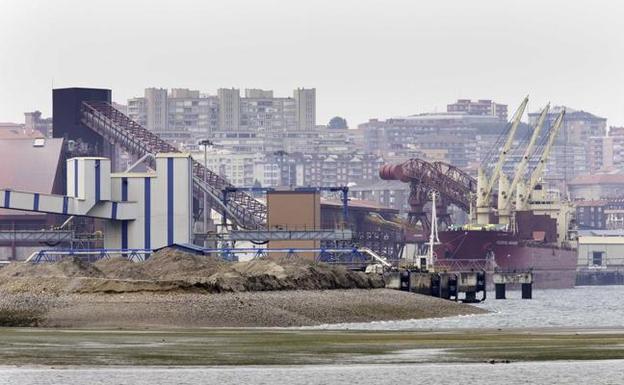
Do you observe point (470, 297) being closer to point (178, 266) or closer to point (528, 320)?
point (178, 266)

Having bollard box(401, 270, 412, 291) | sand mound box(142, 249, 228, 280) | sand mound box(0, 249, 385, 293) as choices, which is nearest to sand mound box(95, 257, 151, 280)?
sand mound box(0, 249, 385, 293)

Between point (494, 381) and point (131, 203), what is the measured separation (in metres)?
86.1

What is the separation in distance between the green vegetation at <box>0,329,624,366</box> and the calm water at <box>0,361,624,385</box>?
2.25 metres

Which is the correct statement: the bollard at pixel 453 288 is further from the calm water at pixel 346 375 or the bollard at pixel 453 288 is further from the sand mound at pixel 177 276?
the calm water at pixel 346 375

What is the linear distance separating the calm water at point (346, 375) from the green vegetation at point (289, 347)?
7.38ft

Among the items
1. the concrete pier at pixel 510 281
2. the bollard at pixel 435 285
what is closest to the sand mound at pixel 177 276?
the bollard at pixel 435 285

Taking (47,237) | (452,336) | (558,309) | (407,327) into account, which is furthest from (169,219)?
(452,336)

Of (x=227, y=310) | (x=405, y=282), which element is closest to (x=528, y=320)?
(x=227, y=310)

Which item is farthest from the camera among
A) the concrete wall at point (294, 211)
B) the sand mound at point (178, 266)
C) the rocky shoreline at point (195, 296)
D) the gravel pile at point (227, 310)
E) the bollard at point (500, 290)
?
the concrete wall at point (294, 211)

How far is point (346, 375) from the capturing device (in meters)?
67.0

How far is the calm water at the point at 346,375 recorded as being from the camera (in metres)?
65.1

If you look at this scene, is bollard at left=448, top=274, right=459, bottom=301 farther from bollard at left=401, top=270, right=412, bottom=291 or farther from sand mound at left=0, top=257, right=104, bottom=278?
sand mound at left=0, top=257, right=104, bottom=278

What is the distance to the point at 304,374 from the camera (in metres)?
67.2

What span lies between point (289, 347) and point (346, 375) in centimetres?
1103
